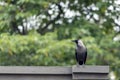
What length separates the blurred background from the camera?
20.2ft

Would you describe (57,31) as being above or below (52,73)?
below

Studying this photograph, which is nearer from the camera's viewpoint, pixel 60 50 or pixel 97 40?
pixel 60 50

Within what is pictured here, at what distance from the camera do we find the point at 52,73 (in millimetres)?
2520

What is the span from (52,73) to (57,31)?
4273 millimetres

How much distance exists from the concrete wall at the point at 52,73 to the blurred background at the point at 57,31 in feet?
11.0

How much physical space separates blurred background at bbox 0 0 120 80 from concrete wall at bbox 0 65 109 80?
3343 millimetres

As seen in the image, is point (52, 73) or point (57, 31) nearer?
point (52, 73)

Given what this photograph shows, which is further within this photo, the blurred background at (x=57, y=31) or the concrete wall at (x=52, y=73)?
the blurred background at (x=57, y=31)

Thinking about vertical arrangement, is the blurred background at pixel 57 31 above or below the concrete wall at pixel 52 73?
below

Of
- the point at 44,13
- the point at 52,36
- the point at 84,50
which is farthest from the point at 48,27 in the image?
the point at 84,50

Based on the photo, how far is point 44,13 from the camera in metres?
7.06

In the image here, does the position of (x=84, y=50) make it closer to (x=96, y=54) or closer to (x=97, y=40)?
(x=96, y=54)

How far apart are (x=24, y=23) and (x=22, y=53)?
0.92m

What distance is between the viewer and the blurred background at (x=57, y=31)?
6.15 m
